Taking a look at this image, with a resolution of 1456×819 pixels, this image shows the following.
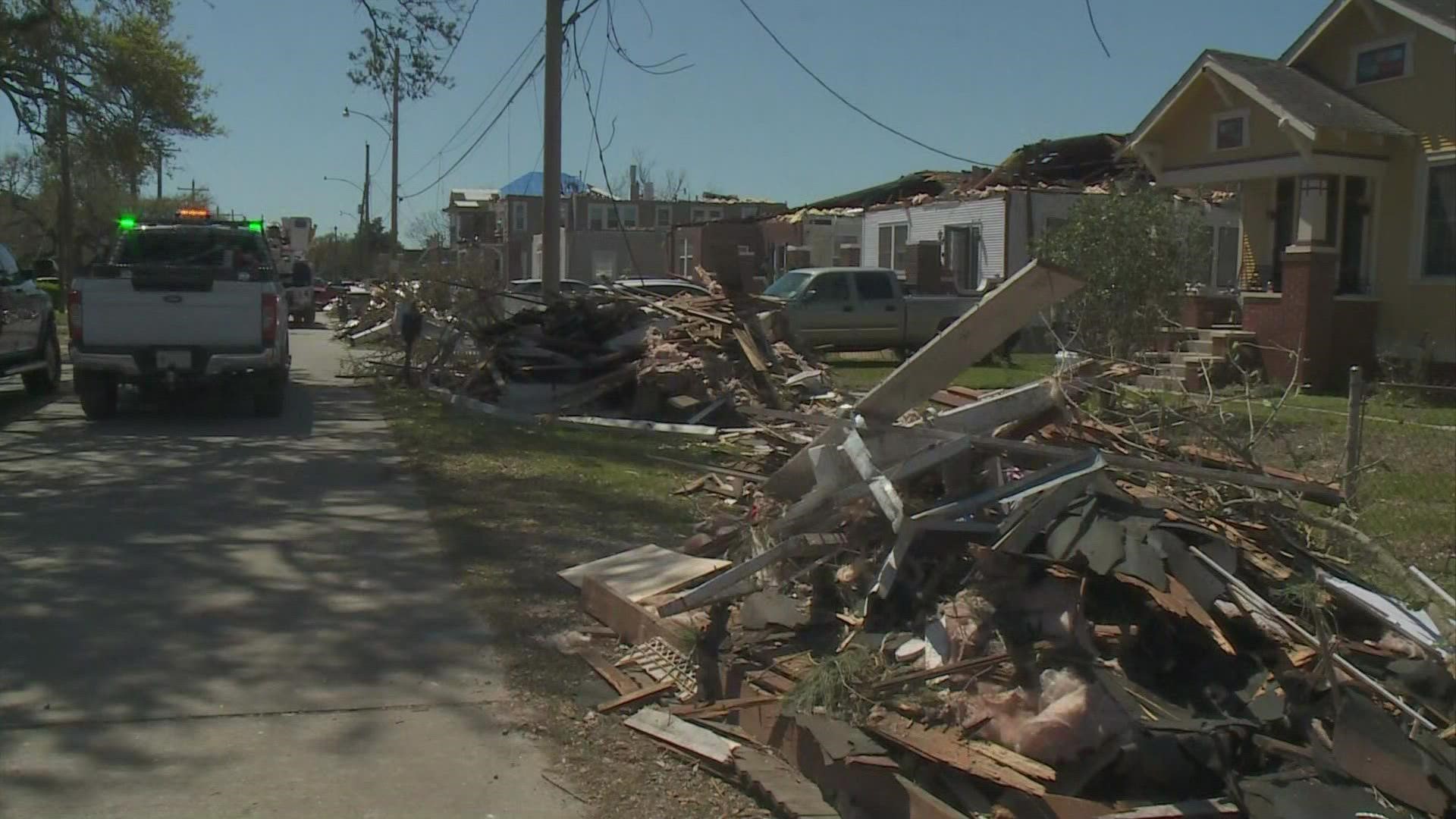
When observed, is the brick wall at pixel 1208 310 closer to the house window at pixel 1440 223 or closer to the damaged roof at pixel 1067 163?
the house window at pixel 1440 223

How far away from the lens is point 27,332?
15.3m

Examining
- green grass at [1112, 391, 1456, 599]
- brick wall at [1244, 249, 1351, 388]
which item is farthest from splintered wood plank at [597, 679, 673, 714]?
brick wall at [1244, 249, 1351, 388]

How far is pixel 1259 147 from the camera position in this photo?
19359 mm

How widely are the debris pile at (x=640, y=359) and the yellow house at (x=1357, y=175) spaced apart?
7.27 meters

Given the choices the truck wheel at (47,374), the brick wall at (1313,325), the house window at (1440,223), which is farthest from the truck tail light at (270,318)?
the house window at (1440,223)

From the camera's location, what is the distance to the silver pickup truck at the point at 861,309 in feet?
78.1

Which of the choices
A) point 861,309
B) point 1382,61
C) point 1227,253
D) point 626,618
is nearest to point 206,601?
point 626,618

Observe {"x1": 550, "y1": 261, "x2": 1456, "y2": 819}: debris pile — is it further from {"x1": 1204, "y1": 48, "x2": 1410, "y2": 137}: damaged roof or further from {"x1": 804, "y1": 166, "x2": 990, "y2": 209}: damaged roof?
{"x1": 804, "y1": 166, "x2": 990, "y2": 209}: damaged roof

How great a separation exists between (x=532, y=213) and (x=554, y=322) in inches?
2142

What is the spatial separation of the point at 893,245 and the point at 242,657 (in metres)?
27.2

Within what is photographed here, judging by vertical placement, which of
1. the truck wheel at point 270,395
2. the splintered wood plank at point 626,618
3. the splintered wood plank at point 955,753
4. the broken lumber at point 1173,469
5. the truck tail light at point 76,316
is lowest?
the splintered wood plank at point 626,618

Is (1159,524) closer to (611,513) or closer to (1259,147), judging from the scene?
(611,513)

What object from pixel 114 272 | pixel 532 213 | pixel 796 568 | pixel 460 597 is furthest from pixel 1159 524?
pixel 532 213

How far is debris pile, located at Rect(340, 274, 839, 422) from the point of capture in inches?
550
